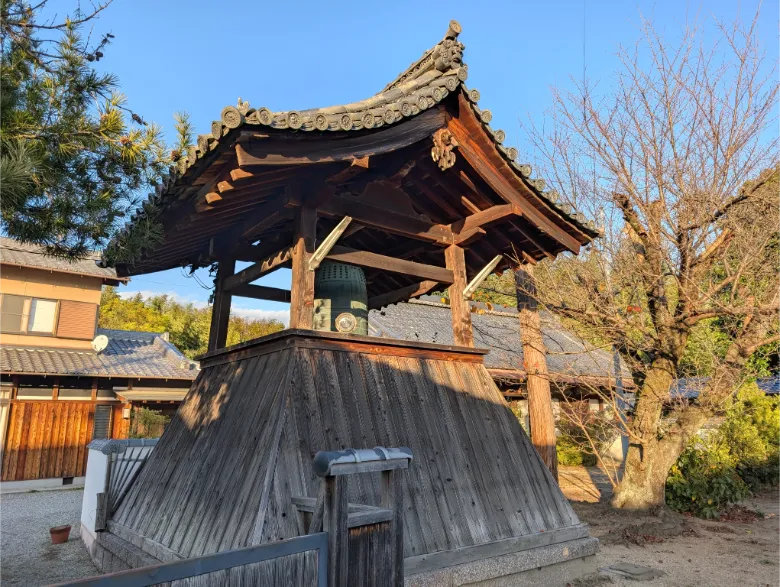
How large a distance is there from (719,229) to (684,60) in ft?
10.5

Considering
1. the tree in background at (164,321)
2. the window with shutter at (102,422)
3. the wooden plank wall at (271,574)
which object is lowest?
the wooden plank wall at (271,574)

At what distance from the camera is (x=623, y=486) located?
10.2 metres

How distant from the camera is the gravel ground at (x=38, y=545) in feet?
22.6

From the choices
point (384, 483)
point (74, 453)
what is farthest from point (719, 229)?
point (74, 453)

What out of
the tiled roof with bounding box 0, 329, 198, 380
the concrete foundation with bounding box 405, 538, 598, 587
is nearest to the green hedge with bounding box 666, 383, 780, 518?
the concrete foundation with bounding box 405, 538, 598, 587

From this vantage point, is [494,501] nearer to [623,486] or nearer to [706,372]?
[623,486]

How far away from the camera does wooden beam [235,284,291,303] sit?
7.31 m

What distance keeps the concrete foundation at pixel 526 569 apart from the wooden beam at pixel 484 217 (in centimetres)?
385

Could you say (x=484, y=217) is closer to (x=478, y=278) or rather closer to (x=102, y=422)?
(x=478, y=278)

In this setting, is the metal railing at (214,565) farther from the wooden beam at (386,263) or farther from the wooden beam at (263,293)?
the wooden beam at (263,293)

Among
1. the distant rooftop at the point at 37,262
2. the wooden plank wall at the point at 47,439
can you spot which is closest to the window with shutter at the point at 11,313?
the distant rooftop at the point at 37,262

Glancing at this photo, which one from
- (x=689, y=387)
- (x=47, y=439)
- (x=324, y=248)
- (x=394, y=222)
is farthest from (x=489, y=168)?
(x=47, y=439)

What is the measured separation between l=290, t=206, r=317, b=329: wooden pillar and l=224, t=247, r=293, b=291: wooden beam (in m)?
0.37

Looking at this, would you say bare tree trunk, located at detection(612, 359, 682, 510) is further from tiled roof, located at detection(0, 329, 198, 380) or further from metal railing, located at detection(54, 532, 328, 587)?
tiled roof, located at detection(0, 329, 198, 380)
